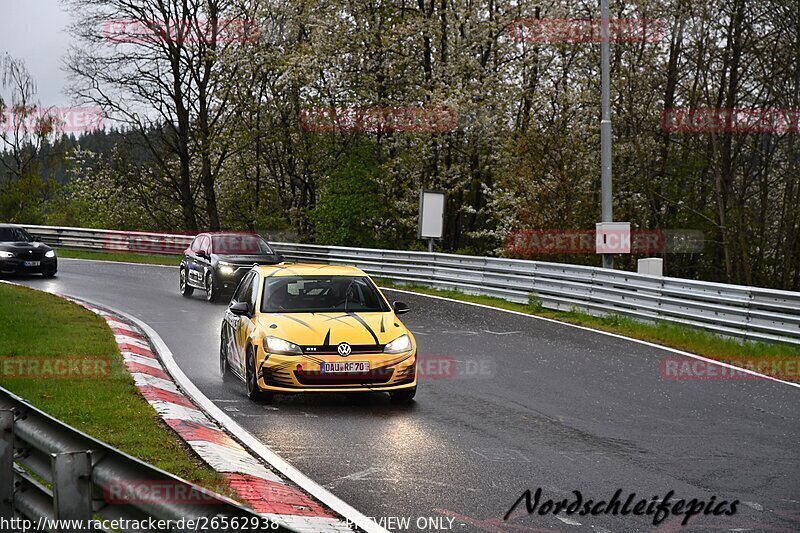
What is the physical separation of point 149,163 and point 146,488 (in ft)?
145

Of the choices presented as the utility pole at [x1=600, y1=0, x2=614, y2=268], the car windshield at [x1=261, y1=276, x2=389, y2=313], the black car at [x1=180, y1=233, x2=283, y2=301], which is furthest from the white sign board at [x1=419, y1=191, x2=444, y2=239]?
the car windshield at [x1=261, y1=276, x2=389, y2=313]

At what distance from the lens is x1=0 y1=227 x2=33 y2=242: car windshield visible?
2873cm

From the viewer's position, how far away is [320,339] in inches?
430

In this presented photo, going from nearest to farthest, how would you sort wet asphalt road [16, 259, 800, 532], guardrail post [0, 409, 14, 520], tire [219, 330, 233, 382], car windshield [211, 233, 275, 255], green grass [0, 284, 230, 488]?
guardrail post [0, 409, 14, 520] → wet asphalt road [16, 259, 800, 532] → green grass [0, 284, 230, 488] → tire [219, 330, 233, 382] → car windshield [211, 233, 275, 255]

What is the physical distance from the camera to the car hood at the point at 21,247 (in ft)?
91.8

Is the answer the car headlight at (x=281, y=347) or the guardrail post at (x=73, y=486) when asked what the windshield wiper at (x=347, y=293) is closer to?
the car headlight at (x=281, y=347)

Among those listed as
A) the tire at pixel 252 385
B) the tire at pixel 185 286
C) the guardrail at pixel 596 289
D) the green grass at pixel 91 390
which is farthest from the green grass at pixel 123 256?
the tire at pixel 252 385

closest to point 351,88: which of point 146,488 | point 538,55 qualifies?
point 538,55

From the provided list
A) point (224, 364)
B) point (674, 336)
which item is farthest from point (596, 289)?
point (224, 364)

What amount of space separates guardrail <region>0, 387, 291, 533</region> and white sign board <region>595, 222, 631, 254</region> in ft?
51.0

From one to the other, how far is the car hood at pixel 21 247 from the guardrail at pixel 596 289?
6.80 metres

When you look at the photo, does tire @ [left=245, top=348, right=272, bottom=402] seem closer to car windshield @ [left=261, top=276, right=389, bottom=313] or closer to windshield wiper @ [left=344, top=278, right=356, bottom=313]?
car windshield @ [left=261, top=276, right=389, bottom=313]

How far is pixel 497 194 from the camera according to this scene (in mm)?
32562

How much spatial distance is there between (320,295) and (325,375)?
5.62ft
